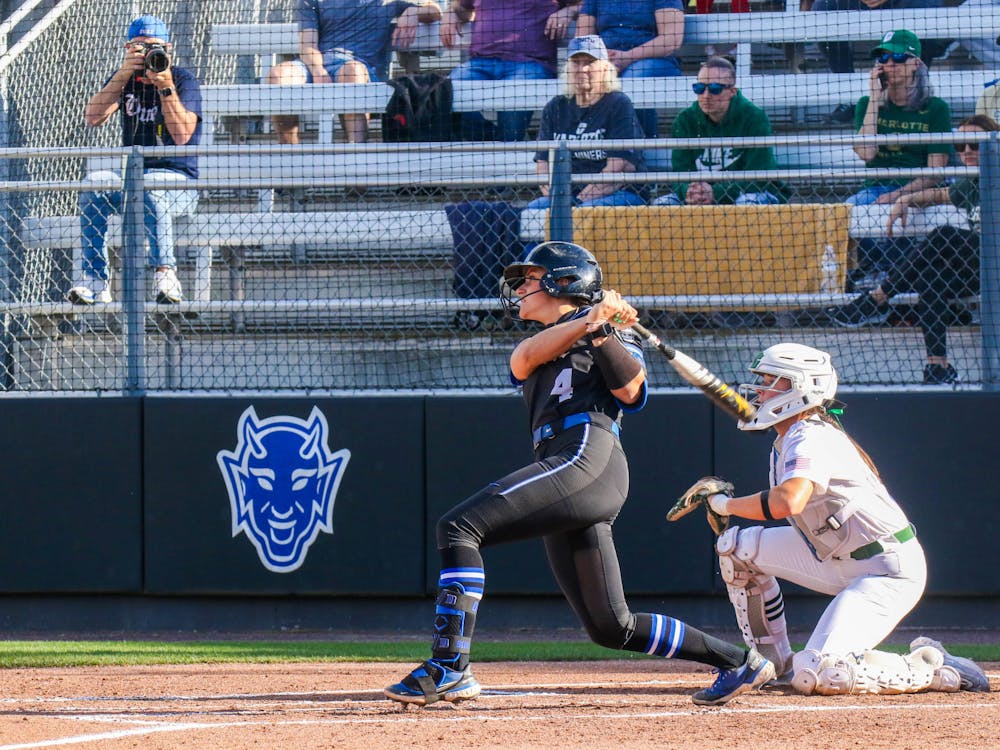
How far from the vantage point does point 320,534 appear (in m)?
7.50

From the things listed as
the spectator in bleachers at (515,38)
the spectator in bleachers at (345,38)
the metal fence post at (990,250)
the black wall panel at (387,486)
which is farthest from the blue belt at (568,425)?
the spectator in bleachers at (345,38)

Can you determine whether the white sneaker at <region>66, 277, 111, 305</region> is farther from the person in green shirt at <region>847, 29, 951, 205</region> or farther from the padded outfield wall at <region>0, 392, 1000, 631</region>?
the person in green shirt at <region>847, 29, 951, 205</region>

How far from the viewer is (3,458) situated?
7.62 meters

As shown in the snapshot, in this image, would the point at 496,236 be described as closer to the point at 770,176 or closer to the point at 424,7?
the point at 770,176

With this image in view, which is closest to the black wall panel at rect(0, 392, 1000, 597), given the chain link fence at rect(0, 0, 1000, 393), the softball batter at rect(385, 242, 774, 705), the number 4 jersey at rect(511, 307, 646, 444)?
the chain link fence at rect(0, 0, 1000, 393)

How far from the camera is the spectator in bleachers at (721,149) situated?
7.77m

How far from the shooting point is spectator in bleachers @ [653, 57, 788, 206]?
7773mm

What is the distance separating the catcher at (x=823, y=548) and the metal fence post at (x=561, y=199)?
2.49 metres

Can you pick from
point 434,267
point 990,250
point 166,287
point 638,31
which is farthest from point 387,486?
point 638,31

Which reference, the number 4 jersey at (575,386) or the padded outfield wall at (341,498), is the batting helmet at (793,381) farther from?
the padded outfield wall at (341,498)

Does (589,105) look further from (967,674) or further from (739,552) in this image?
(967,674)

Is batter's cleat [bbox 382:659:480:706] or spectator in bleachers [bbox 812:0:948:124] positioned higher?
spectator in bleachers [bbox 812:0:948:124]

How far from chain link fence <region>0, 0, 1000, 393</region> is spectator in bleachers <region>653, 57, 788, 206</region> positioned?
0.06 m

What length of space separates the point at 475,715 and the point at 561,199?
3.81 metres
